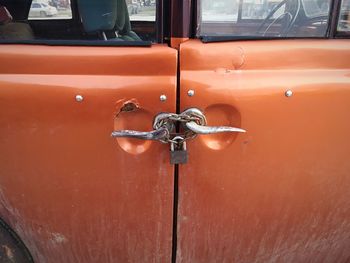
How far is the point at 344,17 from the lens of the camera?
116cm

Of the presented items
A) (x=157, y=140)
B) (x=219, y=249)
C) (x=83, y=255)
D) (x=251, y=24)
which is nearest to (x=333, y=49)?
(x=251, y=24)

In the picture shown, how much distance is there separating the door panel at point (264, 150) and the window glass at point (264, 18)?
0.05m

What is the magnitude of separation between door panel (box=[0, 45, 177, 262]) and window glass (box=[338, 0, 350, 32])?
55 cm

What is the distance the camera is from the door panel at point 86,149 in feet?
3.67

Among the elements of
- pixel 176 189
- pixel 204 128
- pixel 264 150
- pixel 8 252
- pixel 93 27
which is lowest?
pixel 8 252

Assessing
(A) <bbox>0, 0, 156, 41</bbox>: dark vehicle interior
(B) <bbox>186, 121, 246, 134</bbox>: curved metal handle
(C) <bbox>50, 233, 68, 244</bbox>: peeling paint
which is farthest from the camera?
(C) <bbox>50, 233, 68, 244</bbox>: peeling paint

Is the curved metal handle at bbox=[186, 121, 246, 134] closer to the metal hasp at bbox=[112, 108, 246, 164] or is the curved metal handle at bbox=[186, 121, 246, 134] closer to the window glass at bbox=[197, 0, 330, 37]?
the metal hasp at bbox=[112, 108, 246, 164]

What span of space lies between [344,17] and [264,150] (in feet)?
1.63

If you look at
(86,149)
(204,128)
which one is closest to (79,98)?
(86,149)

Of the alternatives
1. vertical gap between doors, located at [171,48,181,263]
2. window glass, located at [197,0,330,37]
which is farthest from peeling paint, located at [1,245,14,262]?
window glass, located at [197,0,330,37]

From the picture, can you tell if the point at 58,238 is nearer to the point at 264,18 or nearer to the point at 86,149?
the point at 86,149

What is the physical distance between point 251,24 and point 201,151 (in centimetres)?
44

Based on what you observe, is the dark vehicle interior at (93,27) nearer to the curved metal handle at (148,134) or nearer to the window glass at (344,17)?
the curved metal handle at (148,134)

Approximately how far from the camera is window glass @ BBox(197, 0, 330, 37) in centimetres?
113
